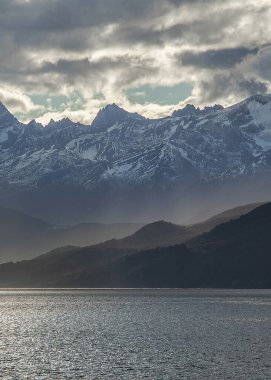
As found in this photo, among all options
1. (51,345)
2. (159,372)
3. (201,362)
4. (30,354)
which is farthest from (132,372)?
(51,345)

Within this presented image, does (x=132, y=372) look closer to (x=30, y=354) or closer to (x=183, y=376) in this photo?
(x=183, y=376)

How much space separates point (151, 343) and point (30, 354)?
111ft

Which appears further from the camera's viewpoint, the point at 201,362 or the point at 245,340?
the point at 245,340

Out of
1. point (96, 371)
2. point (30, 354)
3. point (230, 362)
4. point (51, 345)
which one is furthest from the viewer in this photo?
point (51, 345)

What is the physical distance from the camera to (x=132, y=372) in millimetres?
143000

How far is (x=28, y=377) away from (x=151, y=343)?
2369 inches

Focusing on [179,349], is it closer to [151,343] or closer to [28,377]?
[151,343]

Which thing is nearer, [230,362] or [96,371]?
[96,371]

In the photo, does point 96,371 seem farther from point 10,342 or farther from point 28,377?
point 10,342

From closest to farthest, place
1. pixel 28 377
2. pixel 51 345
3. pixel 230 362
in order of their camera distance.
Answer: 1. pixel 28 377
2. pixel 230 362
3. pixel 51 345

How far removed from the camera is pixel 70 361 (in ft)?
519

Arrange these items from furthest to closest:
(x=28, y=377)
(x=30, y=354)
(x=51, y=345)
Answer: (x=51, y=345) < (x=30, y=354) < (x=28, y=377)

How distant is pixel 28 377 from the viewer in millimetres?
136000

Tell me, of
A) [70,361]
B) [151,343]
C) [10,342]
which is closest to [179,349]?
[151,343]
